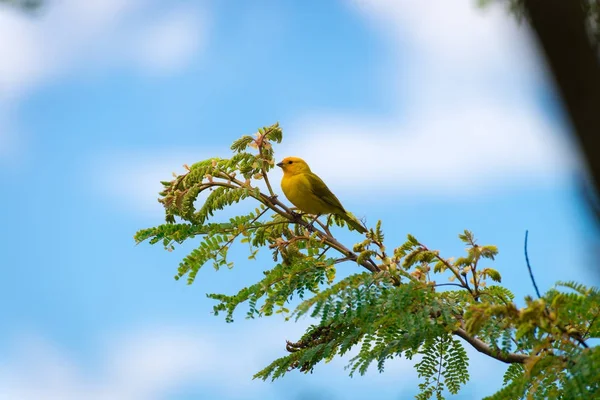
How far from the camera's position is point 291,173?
7.13 metres

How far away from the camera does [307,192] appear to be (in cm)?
643

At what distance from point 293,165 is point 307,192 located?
0.90 meters

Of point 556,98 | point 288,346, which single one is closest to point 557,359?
point 556,98

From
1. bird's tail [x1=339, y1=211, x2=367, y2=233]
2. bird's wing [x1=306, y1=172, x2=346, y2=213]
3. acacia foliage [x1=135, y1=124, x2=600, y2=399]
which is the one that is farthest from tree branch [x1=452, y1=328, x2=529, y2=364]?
bird's wing [x1=306, y1=172, x2=346, y2=213]

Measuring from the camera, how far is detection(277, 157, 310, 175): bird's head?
7125mm

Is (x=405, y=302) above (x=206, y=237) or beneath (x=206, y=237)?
beneath

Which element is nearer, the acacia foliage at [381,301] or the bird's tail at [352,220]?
the acacia foliage at [381,301]

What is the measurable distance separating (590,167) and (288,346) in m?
2.07

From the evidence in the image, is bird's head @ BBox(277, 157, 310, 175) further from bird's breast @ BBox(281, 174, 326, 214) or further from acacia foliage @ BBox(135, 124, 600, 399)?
acacia foliage @ BBox(135, 124, 600, 399)

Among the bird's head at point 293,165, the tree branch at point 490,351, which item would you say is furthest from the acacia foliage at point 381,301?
the bird's head at point 293,165

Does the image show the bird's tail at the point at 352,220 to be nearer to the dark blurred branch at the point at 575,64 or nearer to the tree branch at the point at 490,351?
the tree branch at the point at 490,351

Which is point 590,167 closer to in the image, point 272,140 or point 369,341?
point 369,341

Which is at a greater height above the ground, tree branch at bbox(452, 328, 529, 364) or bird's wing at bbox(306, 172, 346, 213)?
bird's wing at bbox(306, 172, 346, 213)

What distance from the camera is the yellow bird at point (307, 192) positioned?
5920 mm
